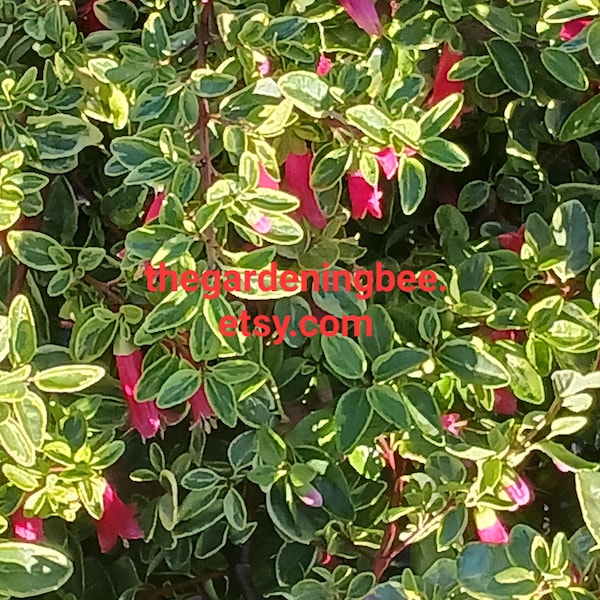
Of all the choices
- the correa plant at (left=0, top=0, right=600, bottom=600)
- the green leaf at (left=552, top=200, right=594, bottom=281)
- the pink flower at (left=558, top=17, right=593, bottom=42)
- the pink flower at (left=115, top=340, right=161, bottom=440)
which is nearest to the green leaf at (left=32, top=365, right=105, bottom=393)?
the correa plant at (left=0, top=0, right=600, bottom=600)

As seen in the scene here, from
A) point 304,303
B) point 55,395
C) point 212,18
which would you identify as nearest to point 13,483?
point 55,395

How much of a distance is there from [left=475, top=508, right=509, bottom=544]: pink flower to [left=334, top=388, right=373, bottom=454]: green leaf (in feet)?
0.33

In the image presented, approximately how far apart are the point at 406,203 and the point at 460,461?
181 millimetres

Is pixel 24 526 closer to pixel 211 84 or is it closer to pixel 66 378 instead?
pixel 66 378

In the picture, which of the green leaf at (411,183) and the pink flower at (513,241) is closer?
Answer: the green leaf at (411,183)

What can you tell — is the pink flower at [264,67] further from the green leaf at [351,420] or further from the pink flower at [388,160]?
the green leaf at [351,420]

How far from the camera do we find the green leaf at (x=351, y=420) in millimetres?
648

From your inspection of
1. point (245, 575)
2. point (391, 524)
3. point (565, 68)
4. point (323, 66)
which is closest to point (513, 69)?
point (565, 68)

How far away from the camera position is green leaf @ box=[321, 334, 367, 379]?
2.15ft

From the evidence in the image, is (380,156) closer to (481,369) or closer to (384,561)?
(481,369)

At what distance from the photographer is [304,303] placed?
73 centimetres

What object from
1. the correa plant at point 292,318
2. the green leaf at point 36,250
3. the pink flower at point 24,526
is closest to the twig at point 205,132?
the correa plant at point 292,318

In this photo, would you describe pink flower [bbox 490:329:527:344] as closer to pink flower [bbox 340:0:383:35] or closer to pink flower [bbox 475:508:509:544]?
pink flower [bbox 475:508:509:544]

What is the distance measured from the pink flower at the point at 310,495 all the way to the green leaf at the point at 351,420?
1.5 inches
